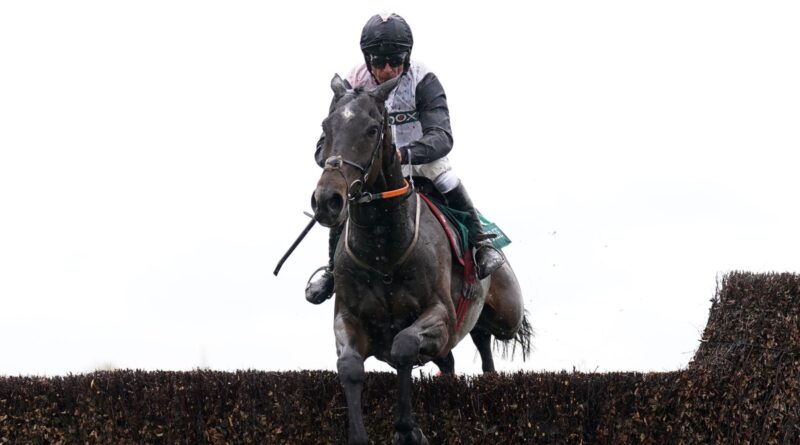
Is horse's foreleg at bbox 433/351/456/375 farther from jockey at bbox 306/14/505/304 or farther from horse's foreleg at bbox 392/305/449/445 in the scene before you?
horse's foreleg at bbox 392/305/449/445

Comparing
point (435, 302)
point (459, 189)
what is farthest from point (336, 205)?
point (459, 189)

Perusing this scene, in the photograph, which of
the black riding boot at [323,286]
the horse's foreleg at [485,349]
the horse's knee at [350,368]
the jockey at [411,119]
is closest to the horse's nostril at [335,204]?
the jockey at [411,119]

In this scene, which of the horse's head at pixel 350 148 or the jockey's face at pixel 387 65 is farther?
the jockey's face at pixel 387 65

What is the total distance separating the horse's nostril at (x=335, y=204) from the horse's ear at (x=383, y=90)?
104 centimetres

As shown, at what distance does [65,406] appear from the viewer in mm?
10867

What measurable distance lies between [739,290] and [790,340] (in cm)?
68

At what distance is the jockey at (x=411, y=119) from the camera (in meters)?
8.87

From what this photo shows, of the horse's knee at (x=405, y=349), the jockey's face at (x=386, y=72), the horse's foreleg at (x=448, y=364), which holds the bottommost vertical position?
the horse's foreleg at (x=448, y=364)

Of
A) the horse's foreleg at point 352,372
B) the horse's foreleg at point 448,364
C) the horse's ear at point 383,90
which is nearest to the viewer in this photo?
the horse's foreleg at point 352,372

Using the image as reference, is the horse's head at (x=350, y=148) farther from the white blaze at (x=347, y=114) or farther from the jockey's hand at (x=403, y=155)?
the jockey's hand at (x=403, y=155)

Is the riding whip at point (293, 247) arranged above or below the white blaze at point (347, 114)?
below

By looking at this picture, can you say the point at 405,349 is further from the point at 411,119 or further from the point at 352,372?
the point at 411,119

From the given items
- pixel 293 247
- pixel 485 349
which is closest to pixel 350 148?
pixel 293 247

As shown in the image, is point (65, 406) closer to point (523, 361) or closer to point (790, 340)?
point (523, 361)
